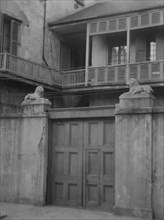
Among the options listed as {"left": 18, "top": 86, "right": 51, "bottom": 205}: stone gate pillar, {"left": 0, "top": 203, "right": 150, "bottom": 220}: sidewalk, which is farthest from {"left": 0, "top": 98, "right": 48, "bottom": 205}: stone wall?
{"left": 0, "top": 203, "right": 150, "bottom": 220}: sidewalk

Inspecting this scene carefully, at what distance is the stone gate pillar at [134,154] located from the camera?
848 centimetres

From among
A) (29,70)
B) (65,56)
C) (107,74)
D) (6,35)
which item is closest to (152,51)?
(107,74)

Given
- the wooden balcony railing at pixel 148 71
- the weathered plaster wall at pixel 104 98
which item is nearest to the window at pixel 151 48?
the wooden balcony railing at pixel 148 71

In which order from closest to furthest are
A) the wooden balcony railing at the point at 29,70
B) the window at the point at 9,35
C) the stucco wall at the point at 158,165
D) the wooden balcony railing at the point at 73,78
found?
the stucco wall at the point at 158,165
the wooden balcony railing at the point at 29,70
the window at the point at 9,35
the wooden balcony railing at the point at 73,78

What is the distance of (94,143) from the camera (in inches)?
377

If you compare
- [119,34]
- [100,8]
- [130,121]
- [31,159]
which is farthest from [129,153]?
[100,8]

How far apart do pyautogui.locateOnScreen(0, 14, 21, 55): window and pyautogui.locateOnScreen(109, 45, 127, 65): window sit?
506 cm

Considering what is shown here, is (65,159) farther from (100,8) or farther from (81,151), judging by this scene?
(100,8)

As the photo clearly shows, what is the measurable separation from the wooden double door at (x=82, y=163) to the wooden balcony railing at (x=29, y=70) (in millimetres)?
6471

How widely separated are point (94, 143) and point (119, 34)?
10638 mm

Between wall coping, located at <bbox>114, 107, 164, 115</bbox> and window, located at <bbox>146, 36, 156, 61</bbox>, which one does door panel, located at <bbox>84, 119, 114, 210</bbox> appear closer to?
wall coping, located at <bbox>114, 107, 164, 115</bbox>

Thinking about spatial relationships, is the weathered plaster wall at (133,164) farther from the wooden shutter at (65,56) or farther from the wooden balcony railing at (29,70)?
the wooden shutter at (65,56)

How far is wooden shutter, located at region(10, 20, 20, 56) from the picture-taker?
17312 mm

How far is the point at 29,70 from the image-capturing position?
1727 cm
